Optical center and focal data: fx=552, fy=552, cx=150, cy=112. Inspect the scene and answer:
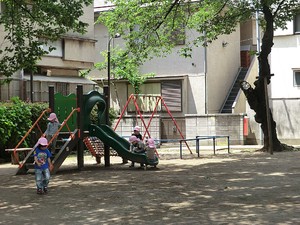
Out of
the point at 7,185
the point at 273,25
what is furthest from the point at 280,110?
the point at 7,185

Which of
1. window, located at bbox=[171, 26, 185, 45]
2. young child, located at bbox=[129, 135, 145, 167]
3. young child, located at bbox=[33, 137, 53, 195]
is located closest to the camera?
young child, located at bbox=[33, 137, 53, 195]

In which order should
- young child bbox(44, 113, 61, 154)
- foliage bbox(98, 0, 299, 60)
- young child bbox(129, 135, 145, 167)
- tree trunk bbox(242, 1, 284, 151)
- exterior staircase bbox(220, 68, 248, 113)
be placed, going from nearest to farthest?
young child bbox(44, 113, 61, 154)
young child bbox(129, 135, 145, 167)
foliage bbox(98, 0, 299, 60)
tree trunk bbox(242, 1, 284, 151)
exterior staircase bbox(220, 68, 248, 113)

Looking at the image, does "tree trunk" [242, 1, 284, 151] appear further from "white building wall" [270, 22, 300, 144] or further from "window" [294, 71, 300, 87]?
"window" [294, 71, 300, 87]

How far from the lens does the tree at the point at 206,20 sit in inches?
854

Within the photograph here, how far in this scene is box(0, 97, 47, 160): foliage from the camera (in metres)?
19.9

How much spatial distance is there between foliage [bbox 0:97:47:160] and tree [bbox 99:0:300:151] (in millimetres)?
4747

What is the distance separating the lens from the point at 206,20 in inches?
912

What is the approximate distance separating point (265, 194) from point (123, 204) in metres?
2.73

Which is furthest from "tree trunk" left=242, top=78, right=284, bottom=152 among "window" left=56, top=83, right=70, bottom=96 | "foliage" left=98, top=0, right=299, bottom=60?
"window" left=56, top=83, right=70, bottom=96

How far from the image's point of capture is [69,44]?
29.7m

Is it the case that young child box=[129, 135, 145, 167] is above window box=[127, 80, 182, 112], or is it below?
below

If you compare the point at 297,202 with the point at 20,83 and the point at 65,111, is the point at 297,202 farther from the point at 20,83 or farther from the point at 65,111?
the point at 20,83

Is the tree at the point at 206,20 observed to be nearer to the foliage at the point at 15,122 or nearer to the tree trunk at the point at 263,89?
the tree trunk at the point at 263,89

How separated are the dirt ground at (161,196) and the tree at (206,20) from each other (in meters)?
6.82
